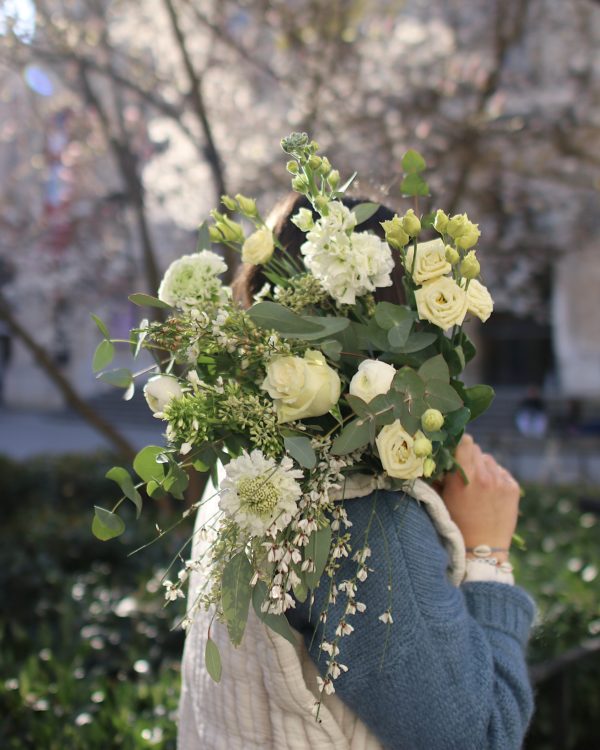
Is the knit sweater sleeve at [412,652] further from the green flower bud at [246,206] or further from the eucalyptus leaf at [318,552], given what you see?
the green flower bud at [246,206]

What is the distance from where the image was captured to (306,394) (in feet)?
3.60

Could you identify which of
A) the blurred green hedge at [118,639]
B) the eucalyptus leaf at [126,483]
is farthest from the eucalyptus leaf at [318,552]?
the blurred green hedge at [118,639]

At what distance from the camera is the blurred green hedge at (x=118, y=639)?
88.0 inches

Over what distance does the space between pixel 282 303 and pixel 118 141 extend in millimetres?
4465

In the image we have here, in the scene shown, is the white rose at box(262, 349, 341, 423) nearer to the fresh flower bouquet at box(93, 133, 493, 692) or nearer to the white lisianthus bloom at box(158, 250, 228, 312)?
the fresh flower bouquet at box(93, 133, 493, 692)

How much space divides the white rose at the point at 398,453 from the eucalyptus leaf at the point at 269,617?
0.81 ft

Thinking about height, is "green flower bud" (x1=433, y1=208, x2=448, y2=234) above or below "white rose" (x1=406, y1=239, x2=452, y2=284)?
above

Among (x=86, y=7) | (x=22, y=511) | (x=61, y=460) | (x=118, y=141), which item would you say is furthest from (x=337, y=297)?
(x=61, y=460)

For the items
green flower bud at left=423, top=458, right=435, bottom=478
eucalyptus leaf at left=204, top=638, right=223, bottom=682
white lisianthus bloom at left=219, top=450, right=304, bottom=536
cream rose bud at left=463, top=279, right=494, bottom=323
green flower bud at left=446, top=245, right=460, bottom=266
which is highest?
green flower bud at left=446, top=245, right=460, bottom=266

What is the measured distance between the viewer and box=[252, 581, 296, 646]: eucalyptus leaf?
1.10 m

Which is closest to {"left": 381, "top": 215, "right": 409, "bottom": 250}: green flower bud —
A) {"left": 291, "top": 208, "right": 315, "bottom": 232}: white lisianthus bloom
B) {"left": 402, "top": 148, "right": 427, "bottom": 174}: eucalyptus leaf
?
{"left": 291, "top": 208, "right": 315, "bottom": 232}: white lisianthus bloom

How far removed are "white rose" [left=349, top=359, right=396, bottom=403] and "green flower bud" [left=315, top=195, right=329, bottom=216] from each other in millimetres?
257

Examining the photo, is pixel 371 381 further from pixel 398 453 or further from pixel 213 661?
pixel 213 661

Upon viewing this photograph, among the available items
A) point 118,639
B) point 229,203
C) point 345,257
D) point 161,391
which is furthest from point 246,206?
point 118,639
